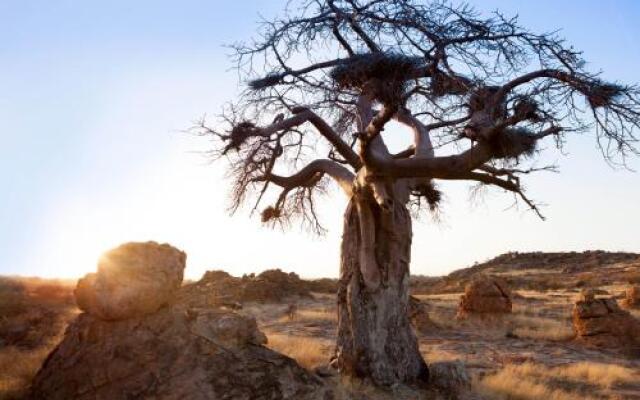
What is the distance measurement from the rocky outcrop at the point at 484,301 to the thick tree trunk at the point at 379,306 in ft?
32.7

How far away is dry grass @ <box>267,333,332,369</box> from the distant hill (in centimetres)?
1577

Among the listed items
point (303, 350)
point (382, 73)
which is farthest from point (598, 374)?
point (382, 73)

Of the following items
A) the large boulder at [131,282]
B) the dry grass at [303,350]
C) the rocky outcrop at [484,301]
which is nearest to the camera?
the large boulder at [131,282]

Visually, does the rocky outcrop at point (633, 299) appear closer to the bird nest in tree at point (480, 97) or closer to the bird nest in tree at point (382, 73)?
the bird nest in tree at point (480, 97)

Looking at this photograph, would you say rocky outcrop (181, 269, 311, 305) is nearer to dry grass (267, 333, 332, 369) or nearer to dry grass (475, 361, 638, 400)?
dry grass (267, 333, 332, 369)

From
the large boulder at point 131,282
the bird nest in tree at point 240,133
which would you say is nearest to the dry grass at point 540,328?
the bird nest in tree at point 240,133

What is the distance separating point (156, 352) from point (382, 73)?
12.8 ft

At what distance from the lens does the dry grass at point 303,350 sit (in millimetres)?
10227

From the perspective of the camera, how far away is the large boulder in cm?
684

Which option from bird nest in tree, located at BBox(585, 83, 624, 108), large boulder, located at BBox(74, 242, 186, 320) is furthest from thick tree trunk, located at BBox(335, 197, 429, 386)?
bird nest in tree, located at BBox(585, 83, 624, 108)

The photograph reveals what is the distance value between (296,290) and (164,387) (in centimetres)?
1886

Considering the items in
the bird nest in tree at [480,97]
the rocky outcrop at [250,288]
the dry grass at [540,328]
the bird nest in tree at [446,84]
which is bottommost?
the dry grass at [540,328]

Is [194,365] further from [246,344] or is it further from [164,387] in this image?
[246,344]

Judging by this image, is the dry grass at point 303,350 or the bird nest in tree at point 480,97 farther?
the dry grass at point 303,350
